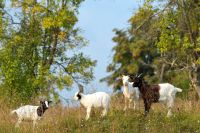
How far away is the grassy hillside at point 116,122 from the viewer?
51.1 feet

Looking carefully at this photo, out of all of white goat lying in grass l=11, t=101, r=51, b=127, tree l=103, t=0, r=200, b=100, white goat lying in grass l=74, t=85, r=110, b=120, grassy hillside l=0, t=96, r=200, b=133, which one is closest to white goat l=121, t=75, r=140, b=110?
grassy hillside l=0, t=96, r=200, b=133

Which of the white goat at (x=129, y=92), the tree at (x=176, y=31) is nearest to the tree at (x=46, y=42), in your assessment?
the tree at (x=176, y=31)

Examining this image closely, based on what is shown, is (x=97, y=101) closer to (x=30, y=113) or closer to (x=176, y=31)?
(x=30, y=113)

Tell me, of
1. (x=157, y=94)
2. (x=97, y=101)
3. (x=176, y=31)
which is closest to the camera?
(x=97, y=101)

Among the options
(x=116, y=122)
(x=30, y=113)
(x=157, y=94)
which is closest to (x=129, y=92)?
(x=157, y=94)

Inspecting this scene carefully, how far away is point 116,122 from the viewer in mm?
15820

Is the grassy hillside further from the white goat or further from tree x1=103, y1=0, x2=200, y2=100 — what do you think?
tree x1=103, y1=0, x2=200, y2=100

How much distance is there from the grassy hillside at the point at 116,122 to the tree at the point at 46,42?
23.8m

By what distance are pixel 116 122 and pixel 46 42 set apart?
29.1 metres

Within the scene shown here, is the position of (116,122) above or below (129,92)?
below

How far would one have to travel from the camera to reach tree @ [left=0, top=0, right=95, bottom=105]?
42188mm

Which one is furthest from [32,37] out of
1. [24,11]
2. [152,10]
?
[152,10]

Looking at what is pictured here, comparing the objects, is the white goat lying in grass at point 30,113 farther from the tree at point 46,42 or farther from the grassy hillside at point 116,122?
the tree at point 46,42

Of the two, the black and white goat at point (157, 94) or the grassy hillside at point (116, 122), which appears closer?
the grassy hillside at point (116, 122)
